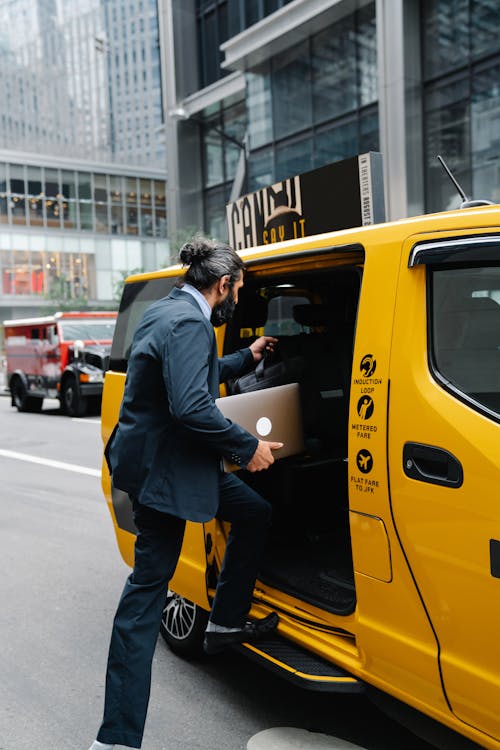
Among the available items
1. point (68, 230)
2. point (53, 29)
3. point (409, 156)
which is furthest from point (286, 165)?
point (53, 29)

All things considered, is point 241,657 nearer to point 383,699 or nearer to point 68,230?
point 383,699

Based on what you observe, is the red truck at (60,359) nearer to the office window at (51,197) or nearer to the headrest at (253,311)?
the headrest at (253,311)

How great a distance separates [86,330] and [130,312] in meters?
12.9

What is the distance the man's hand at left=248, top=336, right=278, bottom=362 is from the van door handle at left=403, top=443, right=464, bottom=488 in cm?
134

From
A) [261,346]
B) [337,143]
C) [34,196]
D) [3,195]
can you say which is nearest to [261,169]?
[337,143]

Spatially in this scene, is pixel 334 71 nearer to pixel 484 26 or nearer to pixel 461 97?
pixel 461 97

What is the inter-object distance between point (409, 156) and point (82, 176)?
39154 mm

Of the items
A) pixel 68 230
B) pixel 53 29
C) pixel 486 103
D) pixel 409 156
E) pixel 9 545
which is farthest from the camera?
pixel 53 29

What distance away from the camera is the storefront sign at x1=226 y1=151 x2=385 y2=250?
3.46 meters

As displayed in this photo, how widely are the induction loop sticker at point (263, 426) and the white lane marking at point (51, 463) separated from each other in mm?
5953

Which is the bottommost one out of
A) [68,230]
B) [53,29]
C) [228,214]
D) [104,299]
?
[228,214]

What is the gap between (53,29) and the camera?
108875 millimetres

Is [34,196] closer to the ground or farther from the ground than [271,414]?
farther from the ground

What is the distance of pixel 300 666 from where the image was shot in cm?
286
